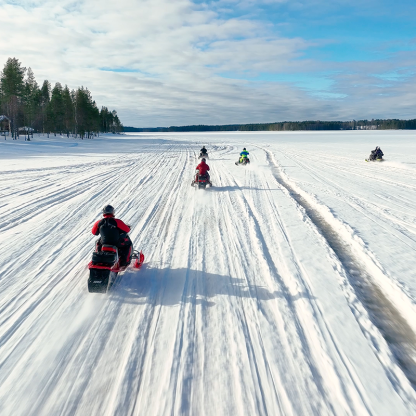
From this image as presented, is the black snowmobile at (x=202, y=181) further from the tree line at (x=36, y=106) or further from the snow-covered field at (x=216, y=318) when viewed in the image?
the tree line at (x=36, y=106)

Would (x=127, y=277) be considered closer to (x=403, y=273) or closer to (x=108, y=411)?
(x=108, y=411)

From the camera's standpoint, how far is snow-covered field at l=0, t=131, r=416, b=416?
2.79 m

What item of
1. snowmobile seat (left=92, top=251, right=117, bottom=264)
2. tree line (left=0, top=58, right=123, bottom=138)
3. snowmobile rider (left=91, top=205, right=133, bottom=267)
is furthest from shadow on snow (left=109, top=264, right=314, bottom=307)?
tree line (left=0, top=58, right=123, bottom=138)

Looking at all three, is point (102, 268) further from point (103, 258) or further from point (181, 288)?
point (181, 288)

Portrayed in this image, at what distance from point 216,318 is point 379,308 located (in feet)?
7.26

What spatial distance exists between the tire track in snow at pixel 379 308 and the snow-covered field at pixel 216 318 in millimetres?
17

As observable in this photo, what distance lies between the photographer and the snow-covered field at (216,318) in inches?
110

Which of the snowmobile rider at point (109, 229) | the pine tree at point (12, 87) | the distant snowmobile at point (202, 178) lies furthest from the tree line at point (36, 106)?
the snowmobile rider at point (109, 229)

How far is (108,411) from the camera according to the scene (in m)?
2.64

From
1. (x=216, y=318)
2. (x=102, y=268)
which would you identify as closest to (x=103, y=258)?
(x=102, y=268)

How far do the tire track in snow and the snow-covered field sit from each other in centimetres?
2

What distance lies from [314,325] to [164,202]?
269 inches

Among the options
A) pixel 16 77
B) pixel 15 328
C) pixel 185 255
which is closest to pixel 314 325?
pixel 185 255

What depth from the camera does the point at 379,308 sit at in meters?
4.16
